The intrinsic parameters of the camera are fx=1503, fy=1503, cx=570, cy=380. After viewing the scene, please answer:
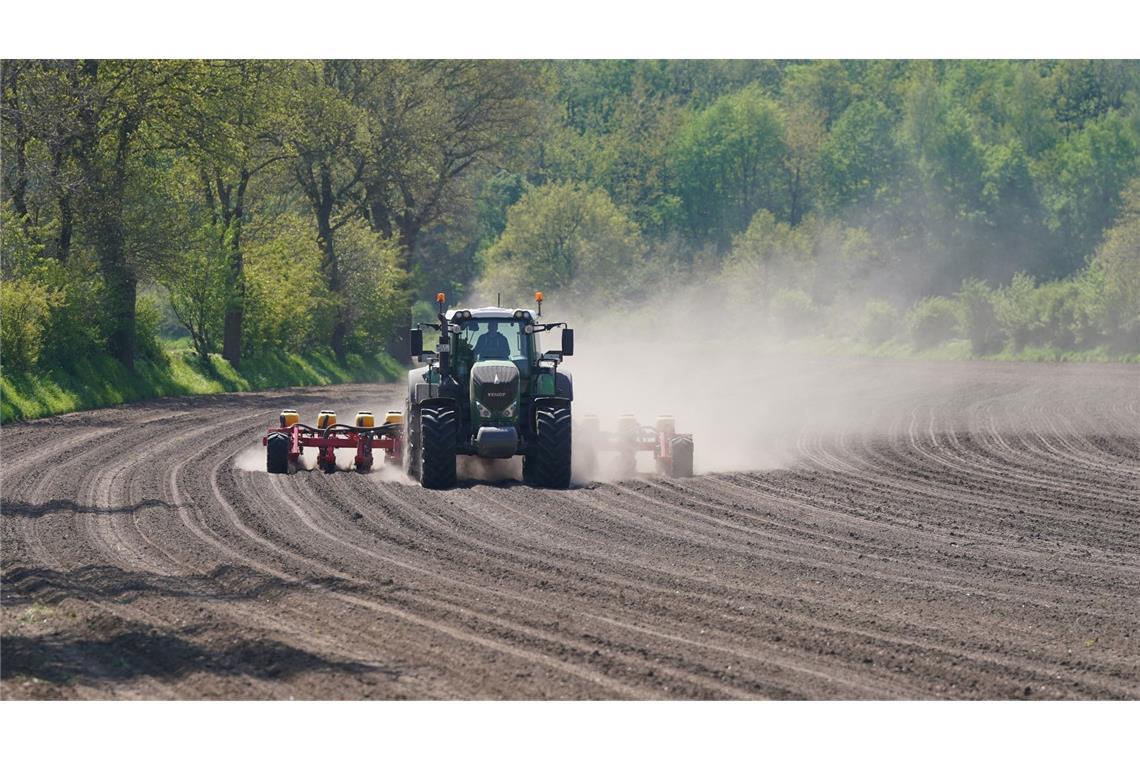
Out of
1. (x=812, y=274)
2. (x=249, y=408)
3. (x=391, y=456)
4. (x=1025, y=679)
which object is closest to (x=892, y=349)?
(x=812, y=274)

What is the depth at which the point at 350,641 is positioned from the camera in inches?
479

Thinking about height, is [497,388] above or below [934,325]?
below

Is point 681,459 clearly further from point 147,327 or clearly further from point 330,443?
point 147,327

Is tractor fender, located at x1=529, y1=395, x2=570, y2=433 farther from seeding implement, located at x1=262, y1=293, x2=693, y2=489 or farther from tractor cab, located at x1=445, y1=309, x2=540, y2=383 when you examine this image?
tractor cab, located at x1=445, y1=309, x2=540, y2=383

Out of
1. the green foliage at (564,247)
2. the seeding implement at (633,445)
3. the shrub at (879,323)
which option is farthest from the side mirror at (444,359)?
the green foliage at (564,247)

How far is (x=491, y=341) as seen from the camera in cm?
2234

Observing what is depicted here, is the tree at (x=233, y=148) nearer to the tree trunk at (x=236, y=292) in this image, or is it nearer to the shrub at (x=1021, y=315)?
the tree trunk at (x=236, y=292)

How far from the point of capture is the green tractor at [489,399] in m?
21.1

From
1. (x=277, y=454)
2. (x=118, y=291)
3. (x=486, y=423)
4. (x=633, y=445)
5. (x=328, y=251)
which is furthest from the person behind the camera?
(x=328, y=251)

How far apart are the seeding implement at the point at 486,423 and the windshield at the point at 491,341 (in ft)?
0.05

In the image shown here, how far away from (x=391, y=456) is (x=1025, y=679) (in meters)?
13.8

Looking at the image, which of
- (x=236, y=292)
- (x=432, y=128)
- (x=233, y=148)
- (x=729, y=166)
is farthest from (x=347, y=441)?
(x=729, y=166)

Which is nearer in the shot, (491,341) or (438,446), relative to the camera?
(438,446)

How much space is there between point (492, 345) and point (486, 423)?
1.47 m
